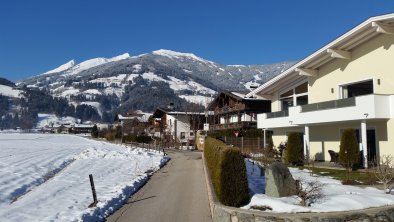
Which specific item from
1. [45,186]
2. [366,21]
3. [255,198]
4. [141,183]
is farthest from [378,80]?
[45,186]

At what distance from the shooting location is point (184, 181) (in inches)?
779

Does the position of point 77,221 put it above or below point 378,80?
below

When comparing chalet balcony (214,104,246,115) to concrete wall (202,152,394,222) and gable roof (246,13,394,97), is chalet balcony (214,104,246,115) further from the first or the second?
concrete wall (202,152,394,222)

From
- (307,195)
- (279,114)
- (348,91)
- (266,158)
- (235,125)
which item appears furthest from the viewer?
(235,125)

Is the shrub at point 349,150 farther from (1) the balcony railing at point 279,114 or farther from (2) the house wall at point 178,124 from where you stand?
(2) the house wall at point 178,124

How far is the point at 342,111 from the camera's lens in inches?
959

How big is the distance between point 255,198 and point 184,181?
8838 millimetres

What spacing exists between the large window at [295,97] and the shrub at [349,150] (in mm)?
9600

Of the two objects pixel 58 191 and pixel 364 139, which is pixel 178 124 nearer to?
pixel 364 139

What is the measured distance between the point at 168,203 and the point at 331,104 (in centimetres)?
1479

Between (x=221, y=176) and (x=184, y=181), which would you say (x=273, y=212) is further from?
(x=184, y=181)

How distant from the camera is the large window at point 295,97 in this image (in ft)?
104

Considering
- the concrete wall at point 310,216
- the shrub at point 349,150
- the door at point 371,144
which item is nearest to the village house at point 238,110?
the door at point 371,144

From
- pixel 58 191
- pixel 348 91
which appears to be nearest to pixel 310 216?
pixel 58 191
